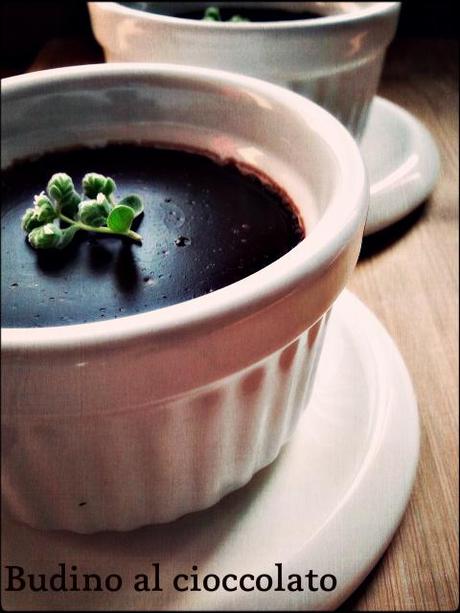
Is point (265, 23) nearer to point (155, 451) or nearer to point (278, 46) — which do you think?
point (278, 46)

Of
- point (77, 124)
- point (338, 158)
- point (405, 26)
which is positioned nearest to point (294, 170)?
point (338, 158)

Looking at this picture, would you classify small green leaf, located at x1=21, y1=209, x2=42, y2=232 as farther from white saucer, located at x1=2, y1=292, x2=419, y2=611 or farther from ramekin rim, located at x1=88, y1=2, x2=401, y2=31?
ramekin rim, located at x1=88, y1=2, x2=401, y2=31

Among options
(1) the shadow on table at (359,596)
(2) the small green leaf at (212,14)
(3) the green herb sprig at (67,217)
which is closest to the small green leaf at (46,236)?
(3) the green herb sprig at (67,217)

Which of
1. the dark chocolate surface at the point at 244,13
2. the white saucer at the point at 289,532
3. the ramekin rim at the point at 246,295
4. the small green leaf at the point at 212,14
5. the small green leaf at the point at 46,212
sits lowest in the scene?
the white saucer at the point at 289,532

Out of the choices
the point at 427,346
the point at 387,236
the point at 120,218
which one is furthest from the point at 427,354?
the point at 120,218

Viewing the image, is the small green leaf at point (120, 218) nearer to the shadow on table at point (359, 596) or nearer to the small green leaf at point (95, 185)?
the small green leaf at point (95, 185)

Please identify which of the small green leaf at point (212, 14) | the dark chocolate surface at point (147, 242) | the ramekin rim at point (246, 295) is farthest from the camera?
the small green leaf at point (212, 14)

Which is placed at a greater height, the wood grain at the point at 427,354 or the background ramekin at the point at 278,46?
the background ramekin at the point at 278,46
